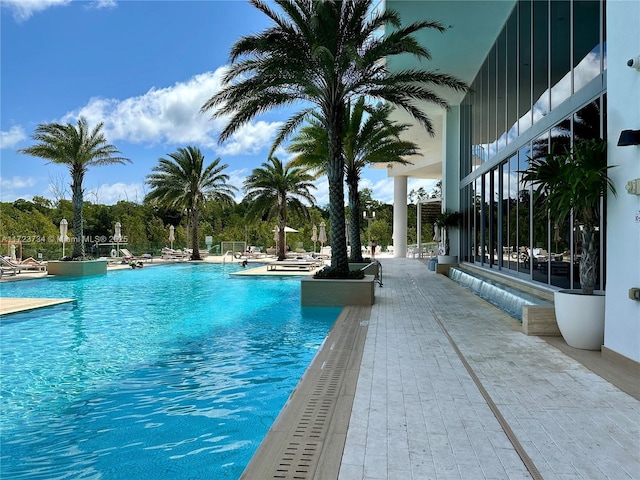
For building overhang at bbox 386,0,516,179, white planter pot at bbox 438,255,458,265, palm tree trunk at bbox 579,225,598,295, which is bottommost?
white planter pot at bbox 438,255,458,265

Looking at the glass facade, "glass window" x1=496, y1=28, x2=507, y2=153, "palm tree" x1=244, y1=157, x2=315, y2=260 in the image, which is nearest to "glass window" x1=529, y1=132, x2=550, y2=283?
the glass facade

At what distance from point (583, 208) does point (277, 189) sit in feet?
73.1

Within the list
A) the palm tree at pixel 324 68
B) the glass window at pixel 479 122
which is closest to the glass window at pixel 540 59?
the palm tree at pixel 324 68

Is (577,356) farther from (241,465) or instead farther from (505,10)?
(505,10)

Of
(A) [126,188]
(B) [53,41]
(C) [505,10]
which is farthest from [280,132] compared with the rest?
(A) [126,188]

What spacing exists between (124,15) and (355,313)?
67.6ft

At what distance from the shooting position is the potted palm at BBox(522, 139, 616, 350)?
591 centimetres

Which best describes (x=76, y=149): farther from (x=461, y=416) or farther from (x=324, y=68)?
(x=461, y=416)

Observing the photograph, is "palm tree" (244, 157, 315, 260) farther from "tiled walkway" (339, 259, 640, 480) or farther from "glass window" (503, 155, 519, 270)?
"tiled walkway" (339, 259, 640, 480)

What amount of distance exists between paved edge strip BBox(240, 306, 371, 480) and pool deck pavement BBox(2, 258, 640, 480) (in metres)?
0.01

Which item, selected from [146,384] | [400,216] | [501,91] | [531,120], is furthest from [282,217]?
[146,384]

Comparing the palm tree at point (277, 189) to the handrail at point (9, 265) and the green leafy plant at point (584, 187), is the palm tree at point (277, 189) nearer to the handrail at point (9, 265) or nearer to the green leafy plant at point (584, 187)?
the handrail at point (9, 265)

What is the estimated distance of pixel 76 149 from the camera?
20.9 meters

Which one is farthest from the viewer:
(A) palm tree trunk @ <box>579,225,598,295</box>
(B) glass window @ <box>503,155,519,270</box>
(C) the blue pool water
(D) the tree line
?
(D) the tree line
